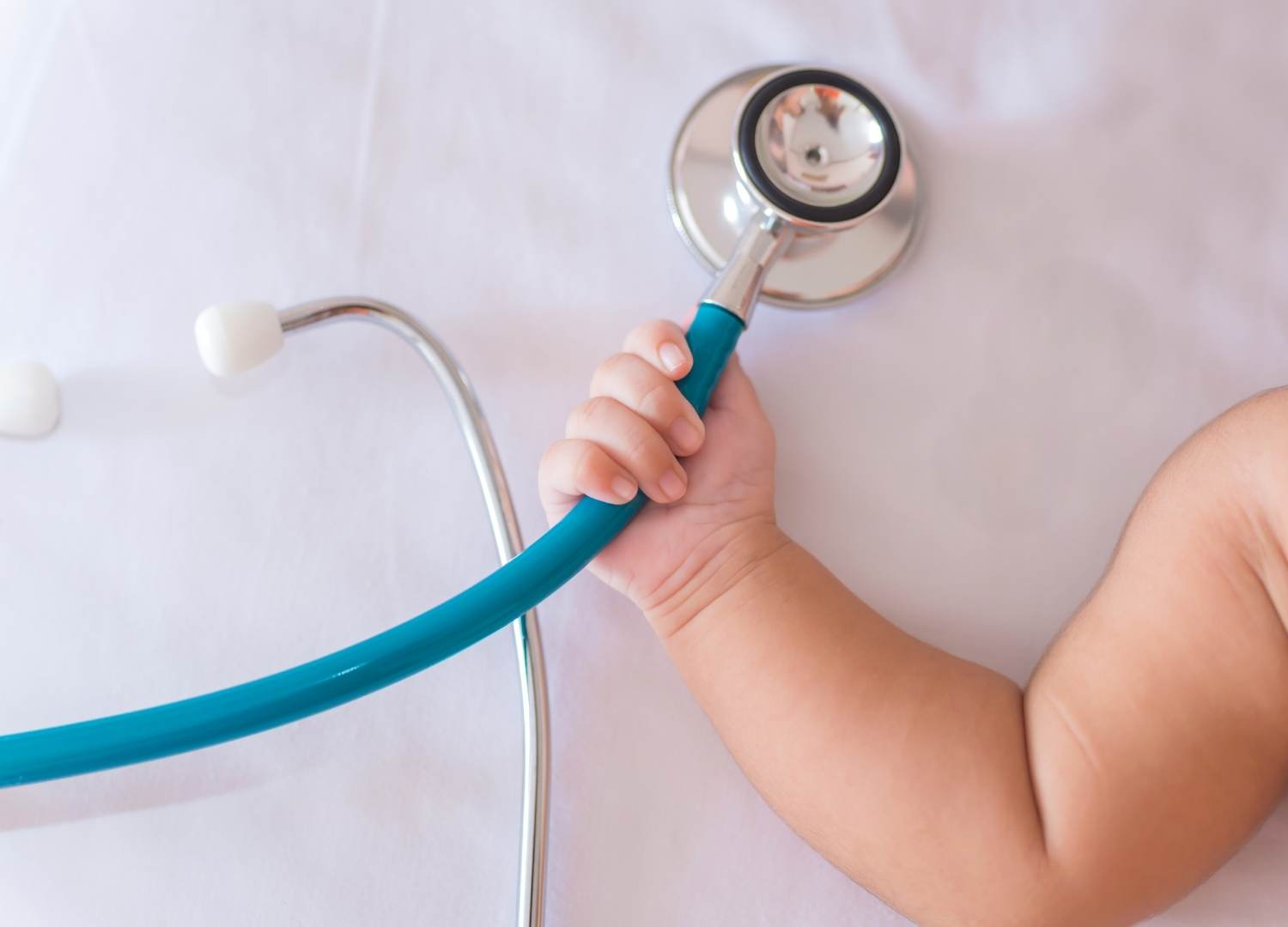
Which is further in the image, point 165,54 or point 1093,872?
point 165,54

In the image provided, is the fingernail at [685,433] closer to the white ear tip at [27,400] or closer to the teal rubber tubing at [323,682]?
the teal rubber tubing at [323,682]

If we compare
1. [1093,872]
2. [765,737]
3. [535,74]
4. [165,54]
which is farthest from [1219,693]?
[165,54]

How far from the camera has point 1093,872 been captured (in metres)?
0.57

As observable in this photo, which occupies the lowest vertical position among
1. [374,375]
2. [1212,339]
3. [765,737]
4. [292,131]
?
[765,737]

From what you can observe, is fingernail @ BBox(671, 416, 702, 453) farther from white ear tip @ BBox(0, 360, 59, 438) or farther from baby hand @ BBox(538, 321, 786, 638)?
white ear tip @ BBox(0, 360, 59, 438)

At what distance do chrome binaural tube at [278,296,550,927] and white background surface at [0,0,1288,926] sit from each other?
0.05 meters

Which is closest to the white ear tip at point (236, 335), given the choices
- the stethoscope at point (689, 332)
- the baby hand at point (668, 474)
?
the stethoscope at point (689, 332)

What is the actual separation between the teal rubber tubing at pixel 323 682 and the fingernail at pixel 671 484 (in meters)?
0.03

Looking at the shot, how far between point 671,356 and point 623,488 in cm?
8

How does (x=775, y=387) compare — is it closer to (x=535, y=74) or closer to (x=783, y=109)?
(x=783, y=109)

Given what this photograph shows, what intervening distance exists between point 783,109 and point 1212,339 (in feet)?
1.05

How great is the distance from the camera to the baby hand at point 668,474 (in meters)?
0.59

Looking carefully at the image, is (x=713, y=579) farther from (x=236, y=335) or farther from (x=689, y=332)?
(x=236, y=335)

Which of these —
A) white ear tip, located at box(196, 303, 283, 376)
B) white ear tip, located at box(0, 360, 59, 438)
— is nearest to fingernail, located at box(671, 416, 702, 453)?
white ear tip, located at box(196, 303, 283, 376)
